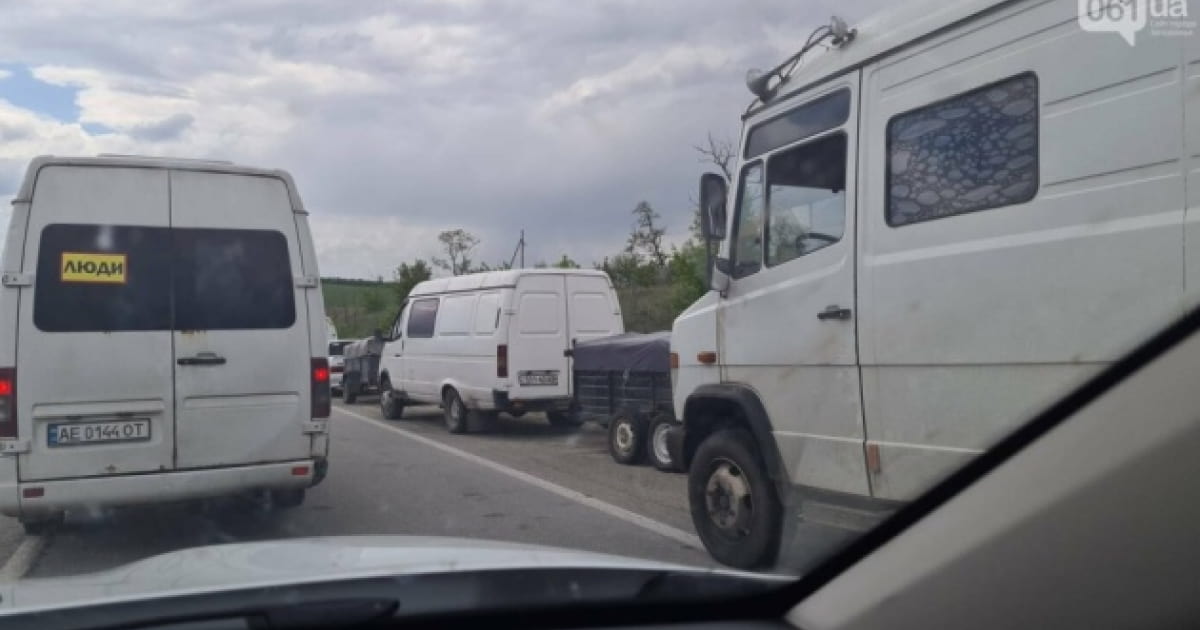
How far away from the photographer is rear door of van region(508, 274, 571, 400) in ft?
45.4

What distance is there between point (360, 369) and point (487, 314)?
27.3 feet

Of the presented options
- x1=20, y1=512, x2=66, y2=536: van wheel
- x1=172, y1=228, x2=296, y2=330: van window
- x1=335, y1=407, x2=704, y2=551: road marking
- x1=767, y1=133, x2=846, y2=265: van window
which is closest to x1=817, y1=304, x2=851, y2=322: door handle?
x1=767, y1=133, x2=846, y2=265: van window

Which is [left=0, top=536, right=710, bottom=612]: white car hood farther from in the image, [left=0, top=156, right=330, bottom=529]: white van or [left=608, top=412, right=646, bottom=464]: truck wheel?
[left=608, top=412, right=646, bottom=464]: truck wheel

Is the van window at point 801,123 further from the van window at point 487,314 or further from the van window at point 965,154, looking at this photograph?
the van window at point 487,314

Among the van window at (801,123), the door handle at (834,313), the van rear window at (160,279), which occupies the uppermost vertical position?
the van window at (801,123)

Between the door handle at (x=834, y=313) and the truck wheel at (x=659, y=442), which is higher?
the door handle at (x=834, y=313)

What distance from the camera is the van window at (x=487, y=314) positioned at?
46.0 ft

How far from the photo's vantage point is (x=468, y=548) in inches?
144

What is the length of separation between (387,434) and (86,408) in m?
8.71

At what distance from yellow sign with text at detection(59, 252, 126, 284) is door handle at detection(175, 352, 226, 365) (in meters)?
0.62

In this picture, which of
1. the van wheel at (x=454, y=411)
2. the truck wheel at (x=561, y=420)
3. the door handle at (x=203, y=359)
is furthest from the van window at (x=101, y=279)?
the truck wheel at (x=561, y=420)

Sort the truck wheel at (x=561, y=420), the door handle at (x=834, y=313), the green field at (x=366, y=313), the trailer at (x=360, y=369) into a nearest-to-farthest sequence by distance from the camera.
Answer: the door handle at (x=834, y=313)
the truck wheel at (x=561, y=420)
the trailer at (x=360, y=369)
the green field at (x=366, y=313)

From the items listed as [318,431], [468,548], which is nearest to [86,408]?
[318,431]

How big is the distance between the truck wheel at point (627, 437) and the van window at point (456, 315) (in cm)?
380
